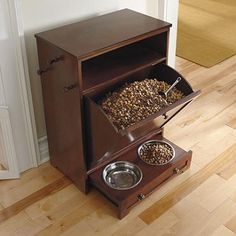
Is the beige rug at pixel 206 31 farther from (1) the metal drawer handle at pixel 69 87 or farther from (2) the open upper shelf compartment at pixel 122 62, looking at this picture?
(1) the metal drawer handle at pixel 69 87

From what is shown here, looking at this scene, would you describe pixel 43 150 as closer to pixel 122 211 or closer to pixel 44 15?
pixel 122 211

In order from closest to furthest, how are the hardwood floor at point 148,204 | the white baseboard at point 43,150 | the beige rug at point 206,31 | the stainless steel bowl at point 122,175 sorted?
the hardwood floor at point 148,204, the stainless steel bowl at point 122,175, the white baseboard at point 43,150, the beige rug at point 206,31

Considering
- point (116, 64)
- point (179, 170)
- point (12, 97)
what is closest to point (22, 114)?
point (12, 97)

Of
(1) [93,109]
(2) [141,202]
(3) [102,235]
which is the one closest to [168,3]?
(1) [93,109]

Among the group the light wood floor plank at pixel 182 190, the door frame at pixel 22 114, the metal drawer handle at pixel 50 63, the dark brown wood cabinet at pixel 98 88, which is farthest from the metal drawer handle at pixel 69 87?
the light wood floor plank at pixel 182 190

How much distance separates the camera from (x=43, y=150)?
182 cm

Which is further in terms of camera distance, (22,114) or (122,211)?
(22,114)

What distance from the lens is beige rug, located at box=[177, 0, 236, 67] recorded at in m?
2.77

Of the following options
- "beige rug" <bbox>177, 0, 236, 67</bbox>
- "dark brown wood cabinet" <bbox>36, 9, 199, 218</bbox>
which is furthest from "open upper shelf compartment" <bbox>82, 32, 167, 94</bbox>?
"beige rug" <bbox>177, 0, 236, 67</bbox>

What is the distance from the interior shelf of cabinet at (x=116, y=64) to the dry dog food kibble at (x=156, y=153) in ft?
1.31

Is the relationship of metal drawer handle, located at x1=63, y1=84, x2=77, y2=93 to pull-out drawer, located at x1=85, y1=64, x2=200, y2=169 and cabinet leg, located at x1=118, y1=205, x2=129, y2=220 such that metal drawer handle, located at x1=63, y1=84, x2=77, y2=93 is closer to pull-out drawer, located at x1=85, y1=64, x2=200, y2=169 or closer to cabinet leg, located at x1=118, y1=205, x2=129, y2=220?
pull-out drawer, located at x1=85, y1=64, x2=200, y2=169

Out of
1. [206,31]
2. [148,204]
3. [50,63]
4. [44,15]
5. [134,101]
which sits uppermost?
[44,15]

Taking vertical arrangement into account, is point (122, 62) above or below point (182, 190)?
above

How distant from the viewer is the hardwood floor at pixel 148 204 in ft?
4.97
